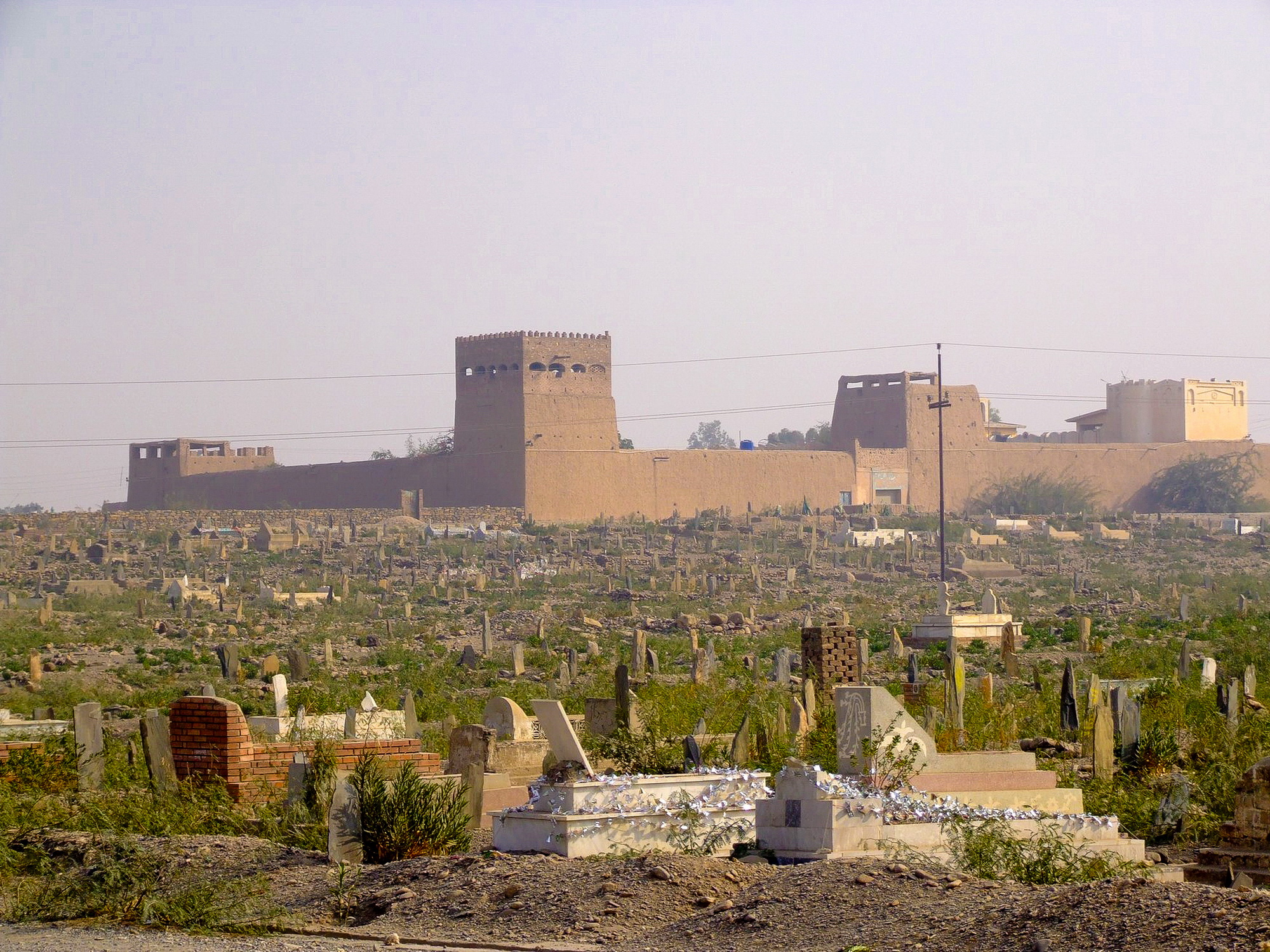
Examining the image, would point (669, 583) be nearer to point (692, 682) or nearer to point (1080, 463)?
point (692, 682)

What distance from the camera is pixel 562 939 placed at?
7.35 meters

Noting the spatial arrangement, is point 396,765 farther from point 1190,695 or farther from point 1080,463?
point 1080,463

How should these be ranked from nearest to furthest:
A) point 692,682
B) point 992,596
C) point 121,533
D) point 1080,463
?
point 692,682, point 992,596, point 121,533, point 1080,463

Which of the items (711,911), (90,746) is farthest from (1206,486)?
(711,911)

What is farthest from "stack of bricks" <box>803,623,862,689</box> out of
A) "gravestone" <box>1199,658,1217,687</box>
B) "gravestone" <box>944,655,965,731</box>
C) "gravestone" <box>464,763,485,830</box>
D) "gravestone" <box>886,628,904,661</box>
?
"gravestone" <box>464,763,485,830</box>

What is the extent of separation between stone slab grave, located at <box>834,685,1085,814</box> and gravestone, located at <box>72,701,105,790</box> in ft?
17.2

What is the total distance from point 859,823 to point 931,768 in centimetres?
111

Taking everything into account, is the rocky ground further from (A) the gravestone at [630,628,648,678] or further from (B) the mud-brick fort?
(B) the mud-brick fort

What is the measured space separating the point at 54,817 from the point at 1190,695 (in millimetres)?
10270

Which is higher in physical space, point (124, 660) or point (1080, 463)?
point (1080, 463)

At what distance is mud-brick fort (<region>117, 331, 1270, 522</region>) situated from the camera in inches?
2224

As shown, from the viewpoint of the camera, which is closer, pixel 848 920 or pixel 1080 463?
pixel 848 920

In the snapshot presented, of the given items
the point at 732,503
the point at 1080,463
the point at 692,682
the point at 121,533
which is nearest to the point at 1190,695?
the point at 692,682

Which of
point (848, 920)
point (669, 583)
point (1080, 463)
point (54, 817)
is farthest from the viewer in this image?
point (1080, 463)
